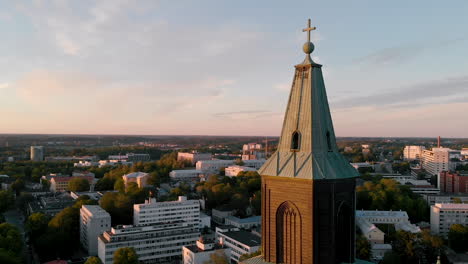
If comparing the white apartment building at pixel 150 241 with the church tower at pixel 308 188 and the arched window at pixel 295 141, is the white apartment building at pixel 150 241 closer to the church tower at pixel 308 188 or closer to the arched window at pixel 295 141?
the church tower at pixel 308 188

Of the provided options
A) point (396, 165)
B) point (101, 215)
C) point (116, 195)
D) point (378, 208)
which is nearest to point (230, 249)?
point (101, 215)

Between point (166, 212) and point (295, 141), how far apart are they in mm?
70934

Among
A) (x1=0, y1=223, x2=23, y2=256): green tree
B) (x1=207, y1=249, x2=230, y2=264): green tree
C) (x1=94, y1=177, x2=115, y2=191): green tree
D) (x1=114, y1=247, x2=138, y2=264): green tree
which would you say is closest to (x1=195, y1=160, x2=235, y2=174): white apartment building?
(x1=94, y1=177, x2=115, y2=191): green tree

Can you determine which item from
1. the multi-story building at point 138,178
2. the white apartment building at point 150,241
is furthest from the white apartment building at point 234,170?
the white apartment building at point 150,241

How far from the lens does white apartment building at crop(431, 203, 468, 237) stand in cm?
8162

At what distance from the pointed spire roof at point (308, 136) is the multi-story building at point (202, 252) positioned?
42.2 meters

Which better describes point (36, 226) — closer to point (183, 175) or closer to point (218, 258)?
point (218, 258)

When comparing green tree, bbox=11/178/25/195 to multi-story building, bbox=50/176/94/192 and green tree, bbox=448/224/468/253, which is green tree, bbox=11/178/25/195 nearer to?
multi-story building, bbox=50/176/94/192

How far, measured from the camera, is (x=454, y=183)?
12356 cm

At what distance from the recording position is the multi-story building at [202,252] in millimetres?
57812

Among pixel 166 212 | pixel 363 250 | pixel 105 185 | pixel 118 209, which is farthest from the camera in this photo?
pixel 105 185

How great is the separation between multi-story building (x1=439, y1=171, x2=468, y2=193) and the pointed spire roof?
123 metres

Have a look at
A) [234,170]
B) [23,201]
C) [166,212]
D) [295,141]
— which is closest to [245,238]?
[166,212]

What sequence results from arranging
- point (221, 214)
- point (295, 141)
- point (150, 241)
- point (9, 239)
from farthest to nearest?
1. point (221, 214)
2. point (150, 241)
3. point (9, 239)
4. point (295, 141)
